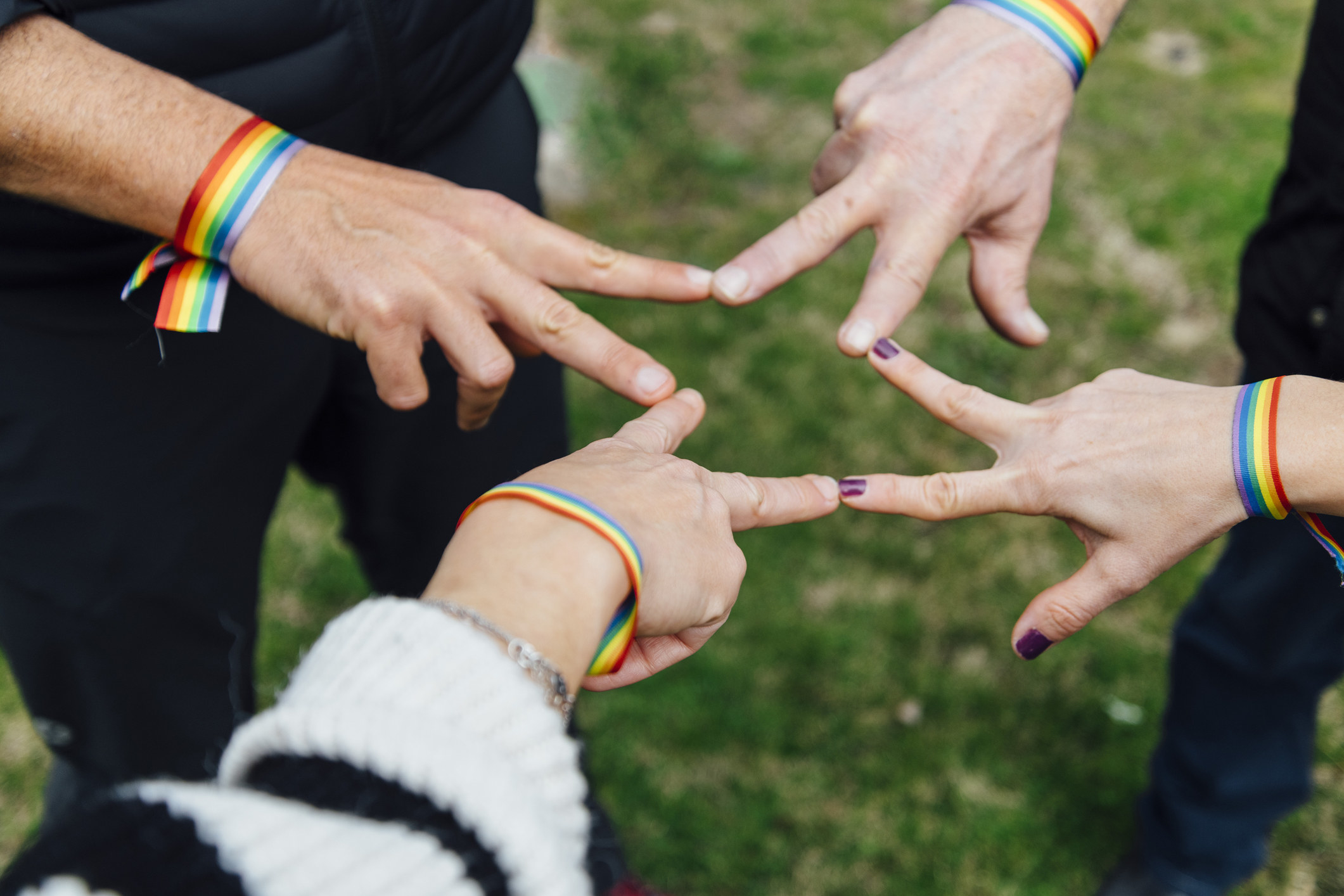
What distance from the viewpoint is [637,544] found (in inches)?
46.8

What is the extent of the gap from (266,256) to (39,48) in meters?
0.38

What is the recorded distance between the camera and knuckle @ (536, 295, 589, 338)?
4.67 ft

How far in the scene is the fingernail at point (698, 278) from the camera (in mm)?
1562

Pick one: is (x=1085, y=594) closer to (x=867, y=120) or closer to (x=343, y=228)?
(x=867, y=120)

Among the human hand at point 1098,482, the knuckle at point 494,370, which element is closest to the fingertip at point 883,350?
the human hand at point 1098,482

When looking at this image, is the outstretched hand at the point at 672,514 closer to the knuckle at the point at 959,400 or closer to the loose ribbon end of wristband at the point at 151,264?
the knuckle at the point at 959,400

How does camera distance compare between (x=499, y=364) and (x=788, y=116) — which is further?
(x=788, y=116)

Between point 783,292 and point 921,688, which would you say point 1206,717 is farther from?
Result: point 783,292

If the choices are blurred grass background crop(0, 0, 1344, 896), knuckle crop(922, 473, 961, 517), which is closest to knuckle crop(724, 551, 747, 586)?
knuckle crop(922, 473, 961, 517)

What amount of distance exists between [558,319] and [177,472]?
28.6 inches

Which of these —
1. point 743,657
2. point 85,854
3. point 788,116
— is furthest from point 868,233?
point 85,854

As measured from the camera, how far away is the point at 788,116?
4891 millimetres

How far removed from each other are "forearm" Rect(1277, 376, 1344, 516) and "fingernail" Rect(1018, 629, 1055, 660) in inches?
15.7

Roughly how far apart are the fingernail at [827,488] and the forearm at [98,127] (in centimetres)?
101
